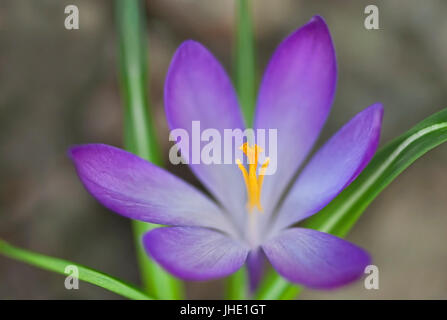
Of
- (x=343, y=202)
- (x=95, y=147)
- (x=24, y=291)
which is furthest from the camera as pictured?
(x=24, y=291)

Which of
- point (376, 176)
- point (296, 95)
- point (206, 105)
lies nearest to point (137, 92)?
point (206, 105)

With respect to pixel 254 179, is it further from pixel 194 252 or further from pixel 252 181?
pixel 194 252

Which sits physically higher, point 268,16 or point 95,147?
point 268,16

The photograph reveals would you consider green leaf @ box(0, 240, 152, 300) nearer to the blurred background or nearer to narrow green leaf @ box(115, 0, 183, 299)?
narrow green leaf @ box(115, 0, 183, 299)

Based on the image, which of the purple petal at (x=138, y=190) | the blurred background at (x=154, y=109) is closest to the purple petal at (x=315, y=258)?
the purple petal at (x=138, y=190)

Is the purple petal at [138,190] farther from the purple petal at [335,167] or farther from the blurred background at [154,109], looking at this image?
the blurred background at [154,109]

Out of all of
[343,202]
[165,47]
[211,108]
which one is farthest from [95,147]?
[165,47]

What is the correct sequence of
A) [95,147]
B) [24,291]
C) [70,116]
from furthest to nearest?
1. [70,116]
2. [24,291]
3. [95,147]
